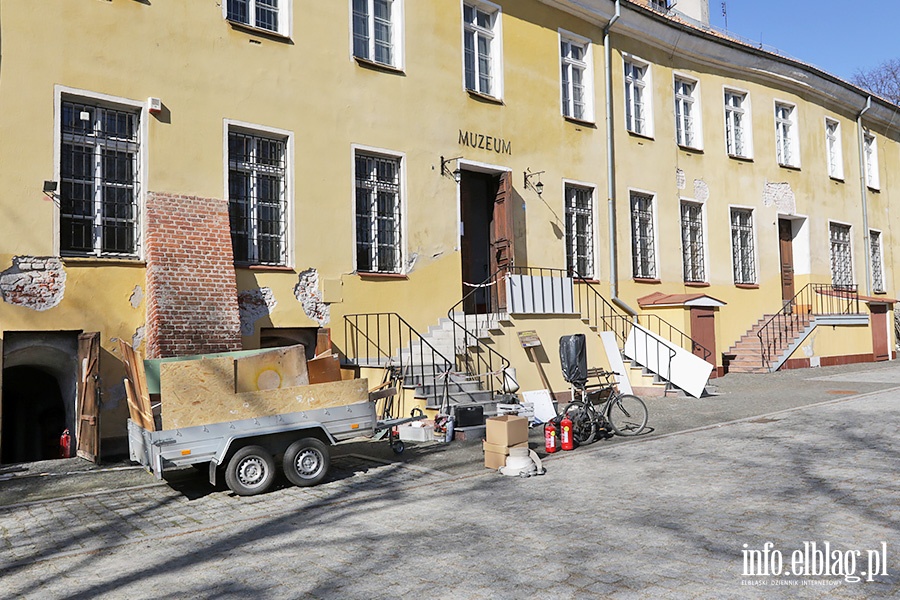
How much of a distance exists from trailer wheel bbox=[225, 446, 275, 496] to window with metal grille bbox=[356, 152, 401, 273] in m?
5.36

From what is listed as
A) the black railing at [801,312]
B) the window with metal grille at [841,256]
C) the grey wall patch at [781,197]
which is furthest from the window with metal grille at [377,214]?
the window with metal grille at [841,256]

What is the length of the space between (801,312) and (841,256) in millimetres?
Answer: 3903

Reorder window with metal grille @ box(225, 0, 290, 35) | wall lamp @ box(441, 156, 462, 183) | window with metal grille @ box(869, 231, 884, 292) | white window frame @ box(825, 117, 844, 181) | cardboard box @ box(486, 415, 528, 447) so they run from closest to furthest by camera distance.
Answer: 1. cardboard box @ box(486, 415, 528, 447)
2. window with metal grille @ box(225, 0, 290, 35)
3. wall lamp @ box(441, 156, 462, 183)
4. white window frame @ box(825, 117, 844, 181)
5. window with metal grille @ box(869, 231, 884, 292)

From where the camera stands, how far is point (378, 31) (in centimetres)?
1313

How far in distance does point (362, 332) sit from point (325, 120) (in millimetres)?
3543

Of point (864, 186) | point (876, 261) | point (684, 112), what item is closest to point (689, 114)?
point (684, 112)

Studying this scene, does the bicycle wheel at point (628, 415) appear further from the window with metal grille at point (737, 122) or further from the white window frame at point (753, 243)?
the window with metal grille at point (737, 122)

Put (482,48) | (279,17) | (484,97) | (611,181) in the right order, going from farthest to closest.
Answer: (611,181)
(482,48)
(484,97)
(279,17)

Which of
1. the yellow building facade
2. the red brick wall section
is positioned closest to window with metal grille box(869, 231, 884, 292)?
the yellow building facade

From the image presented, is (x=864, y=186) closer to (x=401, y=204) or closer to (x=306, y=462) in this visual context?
(x=401, y=204)

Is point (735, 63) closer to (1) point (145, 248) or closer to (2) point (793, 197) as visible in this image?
(2) point (793, 197)

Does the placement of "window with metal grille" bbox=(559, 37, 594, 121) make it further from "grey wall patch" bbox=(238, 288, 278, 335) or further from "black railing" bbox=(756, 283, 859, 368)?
"grey wall patch" bbox=(238, 288, 278, 335)

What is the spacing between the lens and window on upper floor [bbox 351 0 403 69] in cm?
1281

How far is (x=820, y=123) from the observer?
2302 centimetres
